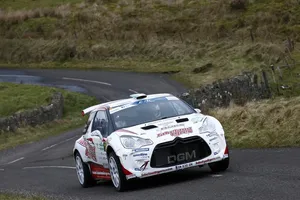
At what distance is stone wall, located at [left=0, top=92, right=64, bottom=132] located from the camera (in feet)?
104

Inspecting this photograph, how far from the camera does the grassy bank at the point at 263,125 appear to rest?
15992 mm

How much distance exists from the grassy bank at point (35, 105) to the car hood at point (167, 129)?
17286 mm

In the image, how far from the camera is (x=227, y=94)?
23.8m

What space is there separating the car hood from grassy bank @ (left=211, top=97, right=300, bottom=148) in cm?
337

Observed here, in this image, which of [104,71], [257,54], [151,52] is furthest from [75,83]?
[257,54]

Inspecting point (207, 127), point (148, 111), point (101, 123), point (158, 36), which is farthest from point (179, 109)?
point (158, 36)

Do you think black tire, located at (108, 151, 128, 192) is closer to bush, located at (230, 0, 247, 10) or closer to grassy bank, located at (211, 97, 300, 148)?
grassy bank, located at (211, 97, 300, 148)

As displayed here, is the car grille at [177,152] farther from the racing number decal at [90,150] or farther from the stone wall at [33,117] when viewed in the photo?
the stone wall at [33,117]

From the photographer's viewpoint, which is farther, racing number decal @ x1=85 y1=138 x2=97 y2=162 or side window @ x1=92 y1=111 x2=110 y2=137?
racing number decal @ x1=85 y1=138 x2=97 y2=162

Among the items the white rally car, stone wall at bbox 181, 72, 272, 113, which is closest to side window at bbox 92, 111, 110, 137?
the white rally car

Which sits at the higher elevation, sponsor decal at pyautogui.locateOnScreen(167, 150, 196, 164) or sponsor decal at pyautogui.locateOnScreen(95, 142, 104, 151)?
sponsor decal at pyautogui.locateOnScreen(167, 150, 196, 164)

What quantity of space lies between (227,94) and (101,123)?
33.8ft

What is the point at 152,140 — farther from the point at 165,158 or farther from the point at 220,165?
the point at 220,165

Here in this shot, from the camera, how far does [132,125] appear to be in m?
13.3
